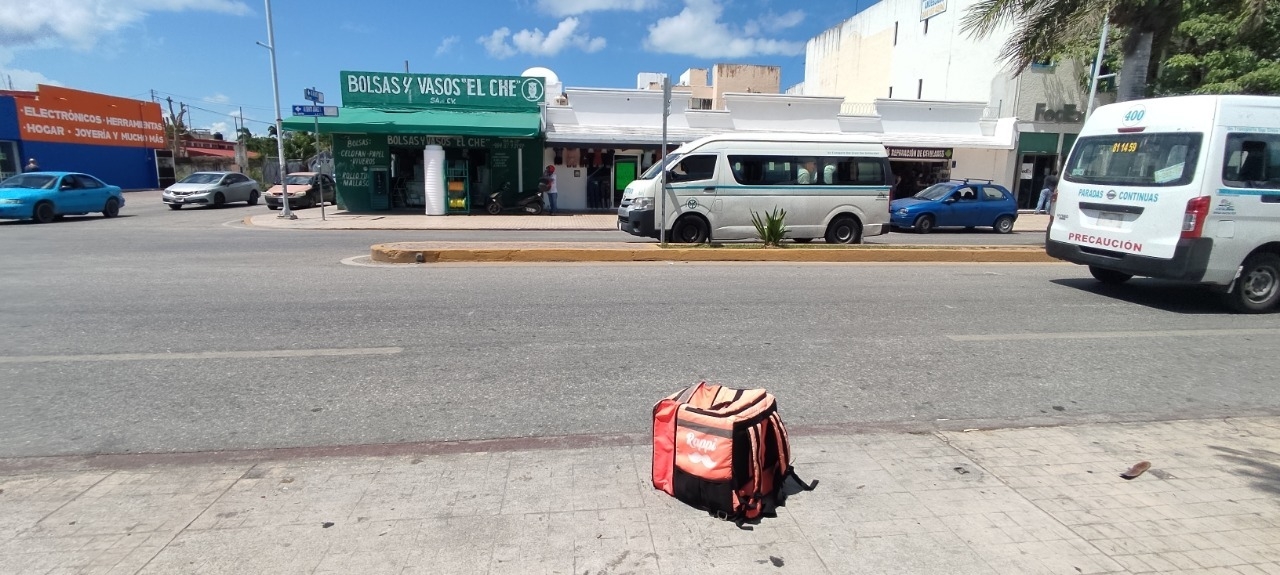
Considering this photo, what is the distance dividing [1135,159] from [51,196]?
987 inches

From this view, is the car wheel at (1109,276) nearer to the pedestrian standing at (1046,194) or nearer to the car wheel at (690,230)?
the car wheel at (690,230)

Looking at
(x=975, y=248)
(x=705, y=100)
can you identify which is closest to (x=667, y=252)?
(x=975, y=248)

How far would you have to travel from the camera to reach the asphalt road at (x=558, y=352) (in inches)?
175

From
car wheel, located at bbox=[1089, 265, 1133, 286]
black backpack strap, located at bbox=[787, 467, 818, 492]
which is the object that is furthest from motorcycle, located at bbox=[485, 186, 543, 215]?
black backpack strap, located at bbox=[787, 467, 818, 492]

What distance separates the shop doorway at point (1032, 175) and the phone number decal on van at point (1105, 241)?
2039cm

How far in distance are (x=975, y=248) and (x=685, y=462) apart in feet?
35.4

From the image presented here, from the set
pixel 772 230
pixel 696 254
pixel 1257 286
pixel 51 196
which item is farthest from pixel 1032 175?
pixel 51 196

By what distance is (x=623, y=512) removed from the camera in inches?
127

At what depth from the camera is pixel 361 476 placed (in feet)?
11.7

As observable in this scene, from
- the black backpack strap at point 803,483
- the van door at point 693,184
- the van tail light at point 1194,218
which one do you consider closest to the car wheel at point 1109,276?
the van tail light at point 1194,218

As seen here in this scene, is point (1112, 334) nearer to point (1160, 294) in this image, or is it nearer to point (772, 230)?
point (1160, 294)

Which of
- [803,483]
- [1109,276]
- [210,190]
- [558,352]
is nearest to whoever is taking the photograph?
[803,483]

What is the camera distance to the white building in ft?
83.4

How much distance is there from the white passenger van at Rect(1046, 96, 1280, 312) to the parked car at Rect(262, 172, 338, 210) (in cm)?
2287
